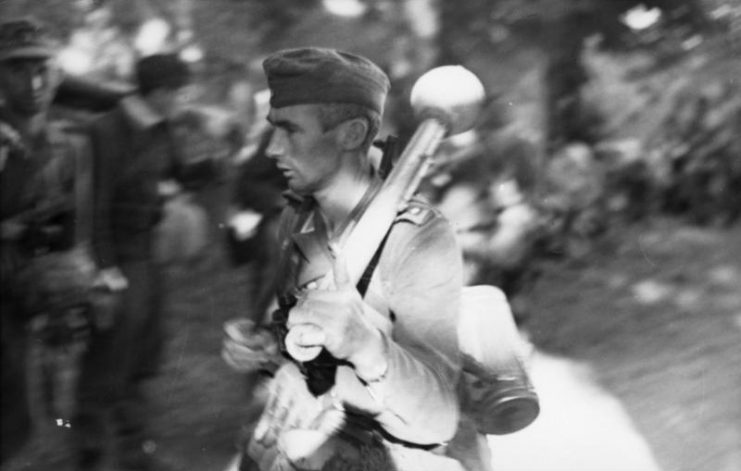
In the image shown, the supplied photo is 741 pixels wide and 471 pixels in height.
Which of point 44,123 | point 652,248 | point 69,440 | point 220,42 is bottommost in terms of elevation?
point 69,440

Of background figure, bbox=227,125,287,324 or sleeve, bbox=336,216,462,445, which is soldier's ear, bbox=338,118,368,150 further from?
background figure, bbox=227,125,287,324

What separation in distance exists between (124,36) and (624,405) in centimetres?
162

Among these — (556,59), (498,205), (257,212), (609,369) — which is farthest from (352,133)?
(609,369)

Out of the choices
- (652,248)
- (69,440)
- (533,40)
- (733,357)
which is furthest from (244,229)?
(733,357)

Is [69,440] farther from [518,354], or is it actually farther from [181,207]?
[518,354]

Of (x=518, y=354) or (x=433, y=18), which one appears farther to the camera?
(x=433, y=18)

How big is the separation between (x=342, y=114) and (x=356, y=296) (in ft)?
1.29

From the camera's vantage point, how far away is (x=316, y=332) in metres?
2.29

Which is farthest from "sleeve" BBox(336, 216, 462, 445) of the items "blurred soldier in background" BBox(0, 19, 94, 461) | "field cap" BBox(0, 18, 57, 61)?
"field cap" BBox(0, 18, 57, 61)

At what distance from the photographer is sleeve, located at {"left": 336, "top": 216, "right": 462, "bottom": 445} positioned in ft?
7.64

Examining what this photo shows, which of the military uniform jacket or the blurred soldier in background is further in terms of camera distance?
the blurred soldier in background

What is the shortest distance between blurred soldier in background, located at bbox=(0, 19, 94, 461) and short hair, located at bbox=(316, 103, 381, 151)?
77cm

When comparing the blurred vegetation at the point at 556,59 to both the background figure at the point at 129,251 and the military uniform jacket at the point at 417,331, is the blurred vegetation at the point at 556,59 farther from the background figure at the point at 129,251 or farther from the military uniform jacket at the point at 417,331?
the military uniform jacket at the point at 417,331

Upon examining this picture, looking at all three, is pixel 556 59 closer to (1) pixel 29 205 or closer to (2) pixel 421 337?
(2) pixel 421 337
